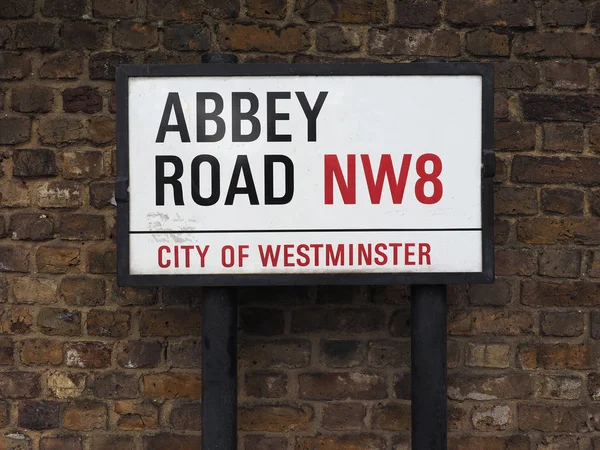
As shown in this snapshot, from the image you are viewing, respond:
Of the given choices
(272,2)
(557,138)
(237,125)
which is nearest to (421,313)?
(237,125)

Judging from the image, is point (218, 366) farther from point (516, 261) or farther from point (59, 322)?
point (516, 261)

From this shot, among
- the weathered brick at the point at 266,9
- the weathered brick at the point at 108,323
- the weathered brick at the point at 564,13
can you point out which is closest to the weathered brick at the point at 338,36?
the weathered brick at the point at 266,9

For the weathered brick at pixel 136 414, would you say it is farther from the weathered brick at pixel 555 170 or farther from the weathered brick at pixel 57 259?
the weathered brick at pixel 555 170

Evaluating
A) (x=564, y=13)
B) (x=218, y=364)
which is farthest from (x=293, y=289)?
(x=564, y=13)

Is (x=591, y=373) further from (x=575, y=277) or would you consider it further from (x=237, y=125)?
(x=237, y=125)

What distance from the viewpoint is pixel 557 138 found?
184cm

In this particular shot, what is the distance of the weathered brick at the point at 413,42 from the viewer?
1832mm

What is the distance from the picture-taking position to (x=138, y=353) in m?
1.85

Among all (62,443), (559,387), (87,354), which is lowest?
(62,443)

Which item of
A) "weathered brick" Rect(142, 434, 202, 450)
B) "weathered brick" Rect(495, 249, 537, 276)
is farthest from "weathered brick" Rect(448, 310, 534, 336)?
"weathered brick" Rect(142, 434, 202, 450)

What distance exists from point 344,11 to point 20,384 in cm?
146

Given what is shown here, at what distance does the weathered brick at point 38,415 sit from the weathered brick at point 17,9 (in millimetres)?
1141

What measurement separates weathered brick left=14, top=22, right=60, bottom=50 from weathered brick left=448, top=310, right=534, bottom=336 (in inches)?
56.3

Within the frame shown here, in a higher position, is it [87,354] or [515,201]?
[515,201]
